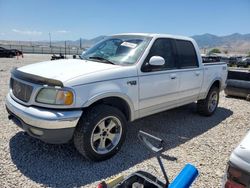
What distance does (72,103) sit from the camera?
10.1 ft

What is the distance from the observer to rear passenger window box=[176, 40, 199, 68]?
16.1 ft

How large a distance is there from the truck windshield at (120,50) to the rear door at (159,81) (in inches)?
8.0

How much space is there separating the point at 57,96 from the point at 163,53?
90.3 inches

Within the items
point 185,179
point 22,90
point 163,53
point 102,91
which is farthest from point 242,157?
point 163,53

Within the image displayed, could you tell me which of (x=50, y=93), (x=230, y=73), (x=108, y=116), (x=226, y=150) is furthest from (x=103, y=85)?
(x=230, y=73)

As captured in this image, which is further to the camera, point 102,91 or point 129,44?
point 129,44

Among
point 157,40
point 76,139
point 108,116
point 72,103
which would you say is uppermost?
point 157,40

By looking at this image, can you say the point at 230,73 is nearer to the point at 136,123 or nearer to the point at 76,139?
the point at 136,123

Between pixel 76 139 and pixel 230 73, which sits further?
pixel 230 73

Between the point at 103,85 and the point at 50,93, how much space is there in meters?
0.73

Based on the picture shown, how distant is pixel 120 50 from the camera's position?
13.9 feet

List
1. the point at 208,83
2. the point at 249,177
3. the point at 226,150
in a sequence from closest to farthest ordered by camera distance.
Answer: the point at 249,177, the point at 226,150, the point at 208,83

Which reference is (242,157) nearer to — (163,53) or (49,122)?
(49,122)

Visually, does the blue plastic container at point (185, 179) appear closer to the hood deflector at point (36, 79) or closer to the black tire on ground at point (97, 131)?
the black tire on ground at point (97, 131)
